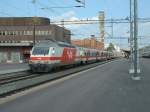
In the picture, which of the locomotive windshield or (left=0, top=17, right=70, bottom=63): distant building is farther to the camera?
(left=0, top=17, right=70, bottom=63): distant building

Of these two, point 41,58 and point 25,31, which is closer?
point 41,58

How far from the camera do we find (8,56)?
86.8 meters

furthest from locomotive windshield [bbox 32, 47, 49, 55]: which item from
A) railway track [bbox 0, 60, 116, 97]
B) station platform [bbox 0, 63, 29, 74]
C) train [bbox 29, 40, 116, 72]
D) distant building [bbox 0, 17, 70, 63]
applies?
distant building [bbox 0, 17, 70, 63]

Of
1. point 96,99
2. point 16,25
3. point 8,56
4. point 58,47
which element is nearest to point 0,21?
point 16,25

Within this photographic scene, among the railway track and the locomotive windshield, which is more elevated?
the locomotive windshield

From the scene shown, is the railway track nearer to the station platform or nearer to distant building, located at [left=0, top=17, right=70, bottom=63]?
the station platform

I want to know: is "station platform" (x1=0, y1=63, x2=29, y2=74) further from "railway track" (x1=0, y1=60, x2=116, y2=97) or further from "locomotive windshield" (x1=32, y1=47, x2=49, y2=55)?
"railway track" (x1=0, y1=60, x2=116, y2=97)

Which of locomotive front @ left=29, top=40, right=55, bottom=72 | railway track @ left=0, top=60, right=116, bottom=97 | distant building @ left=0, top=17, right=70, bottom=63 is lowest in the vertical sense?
railway track @ left=0, top=60, right=116, bottom=97

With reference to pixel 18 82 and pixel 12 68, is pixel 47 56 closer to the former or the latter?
pixel 12 68

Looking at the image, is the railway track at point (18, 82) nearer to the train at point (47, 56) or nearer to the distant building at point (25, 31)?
the train at point (47, 56)

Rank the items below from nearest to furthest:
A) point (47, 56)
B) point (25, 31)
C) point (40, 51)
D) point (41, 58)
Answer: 1. point (47, 56)
2. point (41, 58)
3. point (40, 51)
4. point (25, 31)

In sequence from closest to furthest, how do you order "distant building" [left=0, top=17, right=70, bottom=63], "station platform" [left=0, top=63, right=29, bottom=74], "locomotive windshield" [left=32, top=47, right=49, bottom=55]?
"locomotive windshield" [left=32, top=47, right=49, bottom=55], "station platform" [left=0, top=63, right=29, bottom=74], "distant building" [left=0, top=17, right=70, bottom=63]

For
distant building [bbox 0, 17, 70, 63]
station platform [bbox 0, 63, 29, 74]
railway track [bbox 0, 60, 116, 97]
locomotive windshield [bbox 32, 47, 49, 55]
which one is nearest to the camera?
railway track [bbox 0, 60, 116, 97]

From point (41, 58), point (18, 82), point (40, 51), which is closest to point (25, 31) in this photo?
point (40, 51)
